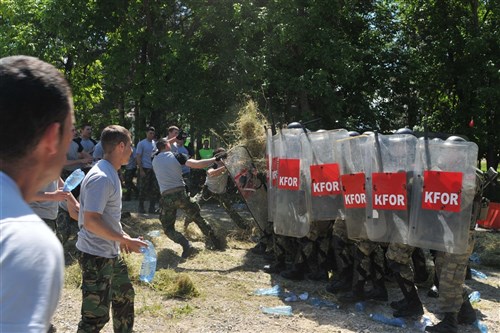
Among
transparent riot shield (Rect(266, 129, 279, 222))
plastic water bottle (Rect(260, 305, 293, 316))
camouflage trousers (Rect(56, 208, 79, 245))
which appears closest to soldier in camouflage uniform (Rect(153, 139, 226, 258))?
transparent riot shield (Rect(266, 129, 279, 222))

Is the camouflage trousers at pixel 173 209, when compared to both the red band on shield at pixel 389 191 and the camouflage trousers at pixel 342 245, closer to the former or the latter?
the camouflage trousers at pixel 342 245

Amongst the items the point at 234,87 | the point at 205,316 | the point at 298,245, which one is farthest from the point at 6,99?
the point at 234,87

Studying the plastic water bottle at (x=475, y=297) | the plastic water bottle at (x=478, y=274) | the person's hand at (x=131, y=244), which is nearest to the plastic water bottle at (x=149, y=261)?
the person's hand at (x=131, y=244)

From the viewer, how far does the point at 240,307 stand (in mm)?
6023

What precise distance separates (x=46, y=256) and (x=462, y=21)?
54.7 feet

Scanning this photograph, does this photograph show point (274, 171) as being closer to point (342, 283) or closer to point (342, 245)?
point (342, 245)

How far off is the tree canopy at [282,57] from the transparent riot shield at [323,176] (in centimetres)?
648

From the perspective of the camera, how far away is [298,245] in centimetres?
739

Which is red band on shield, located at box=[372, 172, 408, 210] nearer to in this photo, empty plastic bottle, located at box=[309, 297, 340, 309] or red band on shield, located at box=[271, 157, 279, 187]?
empty plastic bottle, located at box=[309, 297, 340, 309]

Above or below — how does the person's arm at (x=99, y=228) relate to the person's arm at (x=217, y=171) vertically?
above

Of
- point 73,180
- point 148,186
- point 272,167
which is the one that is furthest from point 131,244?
point 148,186

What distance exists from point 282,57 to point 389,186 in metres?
8.87

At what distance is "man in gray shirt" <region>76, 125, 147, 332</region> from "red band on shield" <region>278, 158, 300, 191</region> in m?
2.95

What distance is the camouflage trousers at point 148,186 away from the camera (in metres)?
12.2
